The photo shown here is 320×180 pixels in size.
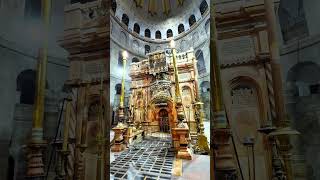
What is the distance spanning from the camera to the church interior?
3.43 ft

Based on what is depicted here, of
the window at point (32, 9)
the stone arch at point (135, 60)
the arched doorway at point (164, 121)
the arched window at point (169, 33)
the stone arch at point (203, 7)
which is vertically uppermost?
the window at point (32, 9)

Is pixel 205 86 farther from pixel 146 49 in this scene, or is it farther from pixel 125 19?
pixel 125 19

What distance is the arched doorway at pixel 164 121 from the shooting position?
1.04 meters

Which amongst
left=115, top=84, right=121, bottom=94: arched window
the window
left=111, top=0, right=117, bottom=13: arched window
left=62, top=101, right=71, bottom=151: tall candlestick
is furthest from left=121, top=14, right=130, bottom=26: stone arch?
the window

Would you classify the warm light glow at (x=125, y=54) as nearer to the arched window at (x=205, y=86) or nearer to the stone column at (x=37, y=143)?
the arched window at (x=205, y=86)

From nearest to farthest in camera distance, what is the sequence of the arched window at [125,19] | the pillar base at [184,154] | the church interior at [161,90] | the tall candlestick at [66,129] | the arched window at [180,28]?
the pillar base at [184,154], the church interior at [161,90], the arched window at [180,28], the arched window at [125,19], the tall candlestick at [66,129]

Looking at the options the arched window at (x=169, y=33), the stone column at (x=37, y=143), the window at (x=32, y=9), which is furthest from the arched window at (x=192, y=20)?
the window at (x=32, y=9)

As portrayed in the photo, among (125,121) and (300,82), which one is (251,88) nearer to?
(300,82)

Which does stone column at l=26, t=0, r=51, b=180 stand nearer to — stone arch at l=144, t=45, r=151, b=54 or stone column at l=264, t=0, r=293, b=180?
stone arch at l=144, t=45, r=151, b=54

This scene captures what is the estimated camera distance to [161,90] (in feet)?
3.67

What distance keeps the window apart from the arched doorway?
2.13m

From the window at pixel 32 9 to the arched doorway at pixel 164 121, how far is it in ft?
6.99

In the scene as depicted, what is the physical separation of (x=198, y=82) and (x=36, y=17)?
2220 mm

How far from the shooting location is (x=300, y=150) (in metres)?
2.14
